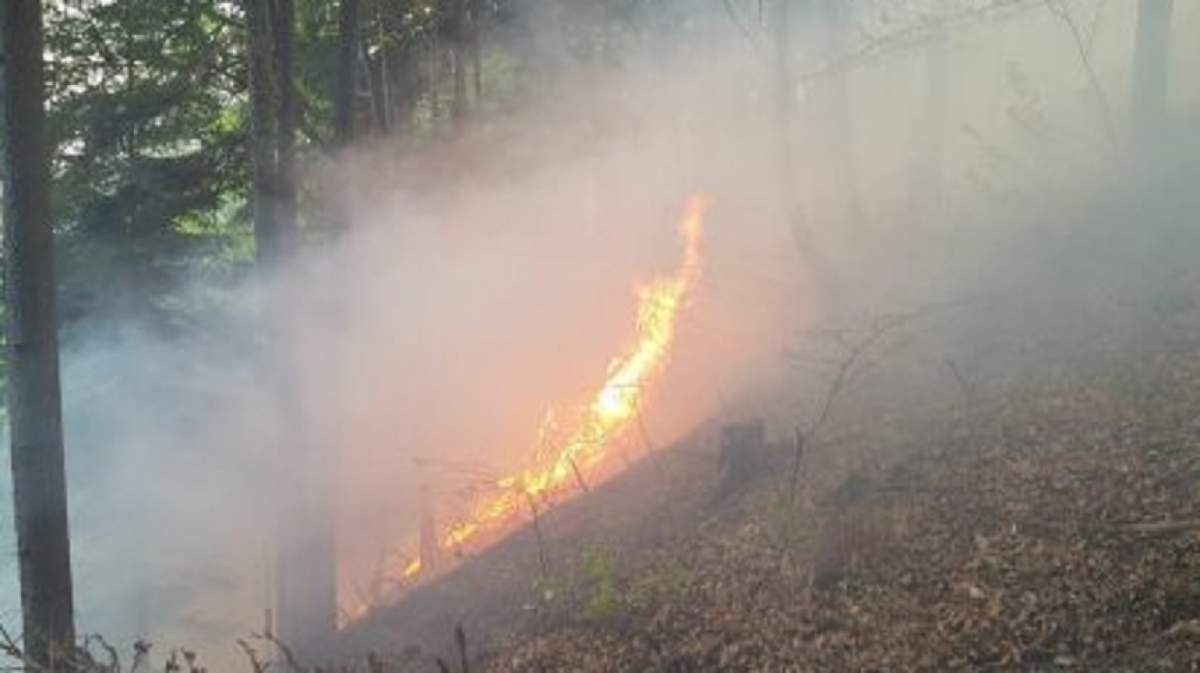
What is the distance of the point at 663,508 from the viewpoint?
11305 mm

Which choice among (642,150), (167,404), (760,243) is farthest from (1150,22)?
(167,404)

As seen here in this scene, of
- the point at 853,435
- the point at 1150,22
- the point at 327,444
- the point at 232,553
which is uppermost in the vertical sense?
the point at 1150,22

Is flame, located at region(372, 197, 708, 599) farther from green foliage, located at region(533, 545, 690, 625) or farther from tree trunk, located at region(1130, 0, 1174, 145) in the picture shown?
tree trunk, located at region(1130, 0, 1174, 145)

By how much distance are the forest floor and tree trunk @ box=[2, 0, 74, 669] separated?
9.29 ft

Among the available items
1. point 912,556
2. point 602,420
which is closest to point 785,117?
point 602,420

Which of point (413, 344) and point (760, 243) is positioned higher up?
point (760, 243)

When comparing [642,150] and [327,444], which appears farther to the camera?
[642,150]

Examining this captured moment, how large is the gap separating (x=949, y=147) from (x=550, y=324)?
12543 mm

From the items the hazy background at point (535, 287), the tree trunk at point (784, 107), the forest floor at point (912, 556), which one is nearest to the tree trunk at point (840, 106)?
the hazy background at point (535, 287)

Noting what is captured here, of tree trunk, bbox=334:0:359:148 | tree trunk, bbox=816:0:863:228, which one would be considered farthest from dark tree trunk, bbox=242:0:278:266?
tree trunk, bbox=816:0:863:228

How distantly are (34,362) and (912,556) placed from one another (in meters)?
6.75

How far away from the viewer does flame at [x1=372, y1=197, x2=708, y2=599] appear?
15.1 m

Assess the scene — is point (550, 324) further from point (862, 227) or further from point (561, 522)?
point (561, 522)

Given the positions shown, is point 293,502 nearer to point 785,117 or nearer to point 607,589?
point 607,589
